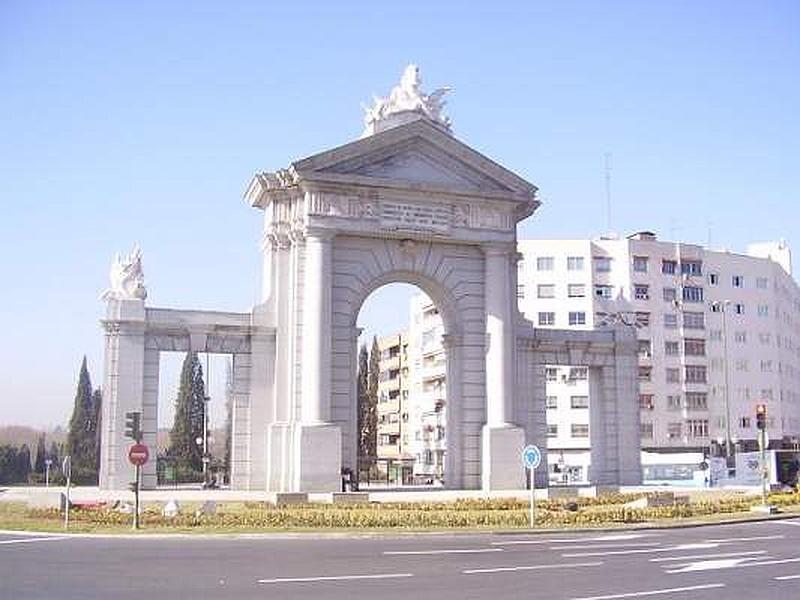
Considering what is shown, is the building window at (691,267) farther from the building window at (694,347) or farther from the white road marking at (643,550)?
the white road marking at (643,550)

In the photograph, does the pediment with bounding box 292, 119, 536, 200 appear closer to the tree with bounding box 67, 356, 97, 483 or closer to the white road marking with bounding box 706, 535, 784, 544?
the white road marking with bounding box 706, 535, 784, 544

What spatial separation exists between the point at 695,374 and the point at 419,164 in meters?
61.6

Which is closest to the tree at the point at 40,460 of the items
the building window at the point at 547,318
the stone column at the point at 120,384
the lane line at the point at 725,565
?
the building window at the point at 547,318

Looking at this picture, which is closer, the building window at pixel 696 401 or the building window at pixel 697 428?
the building window at pixel 697 428

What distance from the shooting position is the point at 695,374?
330ft

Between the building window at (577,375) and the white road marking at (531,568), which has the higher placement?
the building window at (577,375)

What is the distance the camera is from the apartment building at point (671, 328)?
318 feet

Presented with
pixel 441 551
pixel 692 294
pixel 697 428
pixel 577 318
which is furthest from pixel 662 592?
pixel 692 294

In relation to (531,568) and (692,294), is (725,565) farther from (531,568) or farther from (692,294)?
(692,294)

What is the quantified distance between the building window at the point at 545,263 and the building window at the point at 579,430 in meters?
16.5

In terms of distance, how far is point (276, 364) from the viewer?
155ft

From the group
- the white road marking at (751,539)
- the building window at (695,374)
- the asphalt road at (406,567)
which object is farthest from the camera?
the building window at (695,374)

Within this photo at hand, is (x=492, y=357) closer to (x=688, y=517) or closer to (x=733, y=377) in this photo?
(x=688, y=517)

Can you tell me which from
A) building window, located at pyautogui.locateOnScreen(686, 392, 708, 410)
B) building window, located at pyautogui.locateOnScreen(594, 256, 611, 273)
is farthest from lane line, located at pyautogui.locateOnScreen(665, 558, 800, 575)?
building window, located at pyautogui.locateOnScreen(686, 392, 708, 410)
